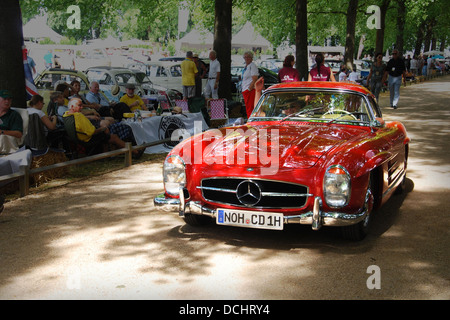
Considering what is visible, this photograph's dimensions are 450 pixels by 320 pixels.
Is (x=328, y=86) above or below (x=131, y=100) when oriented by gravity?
above

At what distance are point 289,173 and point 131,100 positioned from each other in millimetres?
8452

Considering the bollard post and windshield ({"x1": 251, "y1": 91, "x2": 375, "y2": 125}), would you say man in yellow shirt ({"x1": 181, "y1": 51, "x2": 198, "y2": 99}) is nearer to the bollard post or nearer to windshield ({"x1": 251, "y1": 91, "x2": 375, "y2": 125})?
the bollard post

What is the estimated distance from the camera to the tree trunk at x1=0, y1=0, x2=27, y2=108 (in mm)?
9305

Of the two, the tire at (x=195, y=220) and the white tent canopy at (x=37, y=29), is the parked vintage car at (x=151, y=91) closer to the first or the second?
the tire at (x=195, y=220)

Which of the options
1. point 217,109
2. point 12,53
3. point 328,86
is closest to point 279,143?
point 328,86

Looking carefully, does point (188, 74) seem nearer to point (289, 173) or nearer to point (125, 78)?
point (125, 78)

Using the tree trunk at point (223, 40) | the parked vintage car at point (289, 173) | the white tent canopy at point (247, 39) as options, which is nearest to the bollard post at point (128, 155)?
the parked vintage car at point (289, 173)

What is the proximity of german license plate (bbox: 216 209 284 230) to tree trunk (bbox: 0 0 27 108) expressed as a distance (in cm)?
542

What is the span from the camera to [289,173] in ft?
17.7

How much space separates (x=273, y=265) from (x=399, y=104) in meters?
18.7

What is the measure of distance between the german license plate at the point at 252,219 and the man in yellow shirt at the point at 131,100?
7.89m

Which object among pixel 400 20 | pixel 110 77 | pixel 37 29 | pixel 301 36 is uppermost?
pixel 400 20

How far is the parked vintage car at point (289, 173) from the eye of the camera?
533 centimetres
